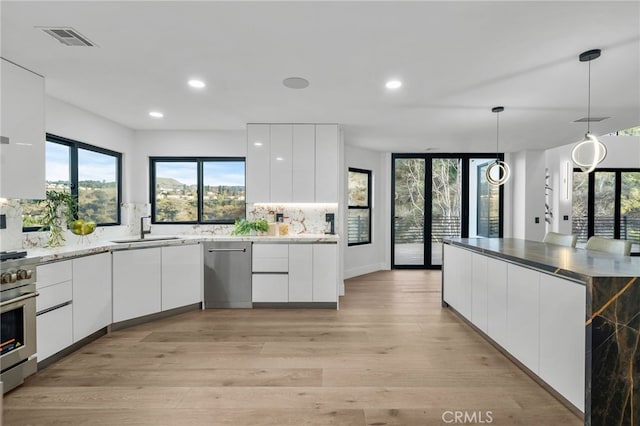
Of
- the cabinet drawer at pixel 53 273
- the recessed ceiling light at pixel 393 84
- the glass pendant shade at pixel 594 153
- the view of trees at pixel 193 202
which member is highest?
the recessed ceiling light at pixel 393 84

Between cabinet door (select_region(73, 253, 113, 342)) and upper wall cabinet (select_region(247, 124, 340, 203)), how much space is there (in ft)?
6.15

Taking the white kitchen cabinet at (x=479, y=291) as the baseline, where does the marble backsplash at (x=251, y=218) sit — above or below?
above

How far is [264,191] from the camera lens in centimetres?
441

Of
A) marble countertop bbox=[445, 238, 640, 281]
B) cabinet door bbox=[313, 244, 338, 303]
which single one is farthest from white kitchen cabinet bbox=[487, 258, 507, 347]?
cabinet door bbox=[313, 244, 338, 303]

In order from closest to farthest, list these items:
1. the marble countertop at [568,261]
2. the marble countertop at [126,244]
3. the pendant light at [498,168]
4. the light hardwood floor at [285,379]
Answer: the marble countertop at [568,261] < the light hardwood floor at [285,379] < the marble countertop at [126,244] < the pendant light at [498,168]

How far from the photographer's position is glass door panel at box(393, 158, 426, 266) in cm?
673

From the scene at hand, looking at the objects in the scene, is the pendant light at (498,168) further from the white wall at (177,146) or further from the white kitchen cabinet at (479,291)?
the white wall at (177,146)

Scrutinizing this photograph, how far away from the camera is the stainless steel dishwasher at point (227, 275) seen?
4.09 m

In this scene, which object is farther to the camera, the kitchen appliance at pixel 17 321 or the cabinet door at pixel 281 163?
the cabinet door at pixel 281 163

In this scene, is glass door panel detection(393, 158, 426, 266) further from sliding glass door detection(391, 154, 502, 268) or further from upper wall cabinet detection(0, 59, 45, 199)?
upper wall cabinet detection(0, 59, 45, 199)

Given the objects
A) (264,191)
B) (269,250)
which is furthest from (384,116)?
(269,250)

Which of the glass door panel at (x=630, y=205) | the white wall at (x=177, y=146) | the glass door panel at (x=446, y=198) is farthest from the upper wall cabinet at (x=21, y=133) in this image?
the glass door panel at (x=630, y=205)

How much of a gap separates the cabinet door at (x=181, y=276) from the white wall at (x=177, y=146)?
145 centimetres

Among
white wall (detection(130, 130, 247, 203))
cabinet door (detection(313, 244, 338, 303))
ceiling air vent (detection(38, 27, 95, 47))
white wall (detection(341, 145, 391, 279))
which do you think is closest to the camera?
ceiling air vent (detection(38, 27, 95, 47))
